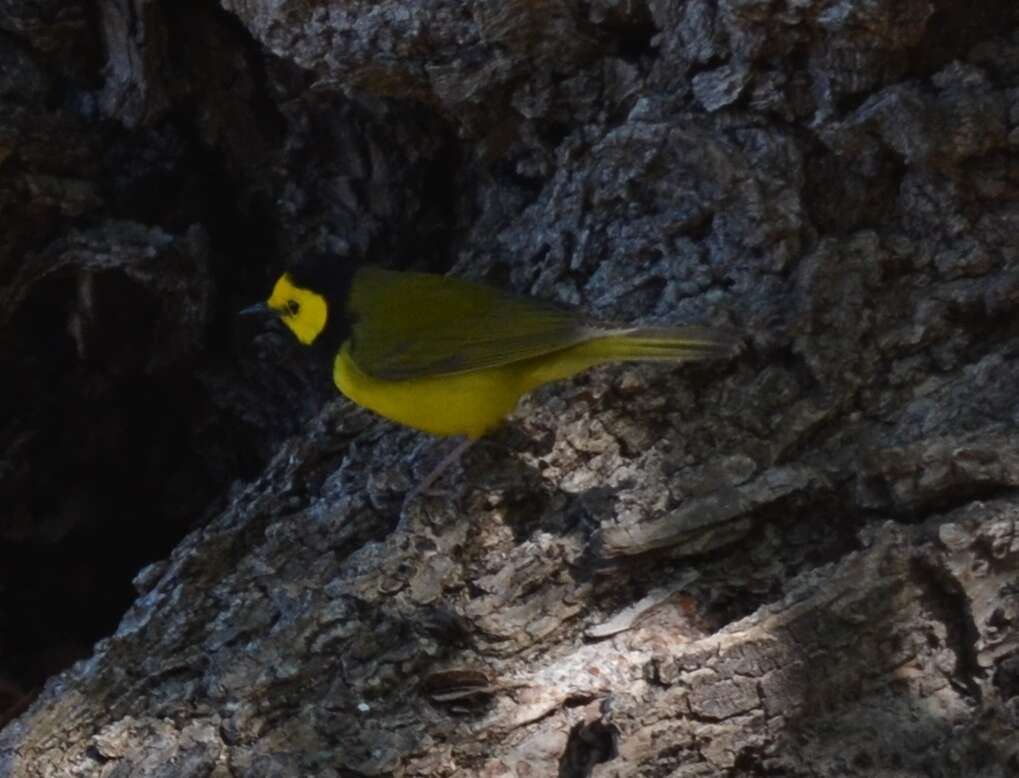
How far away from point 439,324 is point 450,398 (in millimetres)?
209

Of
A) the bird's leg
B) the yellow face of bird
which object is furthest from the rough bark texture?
the yellow face of bird

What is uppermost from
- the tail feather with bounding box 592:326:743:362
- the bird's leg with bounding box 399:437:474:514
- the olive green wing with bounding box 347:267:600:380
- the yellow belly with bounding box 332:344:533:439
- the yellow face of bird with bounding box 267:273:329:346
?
the yellow face of bird with bounding box 267:273:329:346

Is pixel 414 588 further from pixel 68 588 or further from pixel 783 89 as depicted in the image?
pixel 68 588

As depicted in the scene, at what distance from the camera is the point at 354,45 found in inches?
101

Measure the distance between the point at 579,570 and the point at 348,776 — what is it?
47cm

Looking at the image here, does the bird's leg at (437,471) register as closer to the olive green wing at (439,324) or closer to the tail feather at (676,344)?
the olive green wing at (439,324)

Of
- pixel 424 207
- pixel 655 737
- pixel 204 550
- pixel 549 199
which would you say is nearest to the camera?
pixel 655 737

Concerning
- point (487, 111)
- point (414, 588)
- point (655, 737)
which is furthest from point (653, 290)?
point (655, 737)

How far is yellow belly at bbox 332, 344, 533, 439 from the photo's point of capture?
8.23 feet

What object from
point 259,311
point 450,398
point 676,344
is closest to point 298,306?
point 259,311

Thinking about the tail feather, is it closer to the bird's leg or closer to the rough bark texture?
the rough bark texture

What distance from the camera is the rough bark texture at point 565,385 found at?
72.1 inches

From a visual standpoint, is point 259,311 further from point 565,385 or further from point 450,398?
point 565,385

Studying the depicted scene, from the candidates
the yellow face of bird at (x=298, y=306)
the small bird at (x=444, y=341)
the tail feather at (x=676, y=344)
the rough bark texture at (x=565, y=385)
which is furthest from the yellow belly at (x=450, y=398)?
the tail feather at (x=676, y=344)
